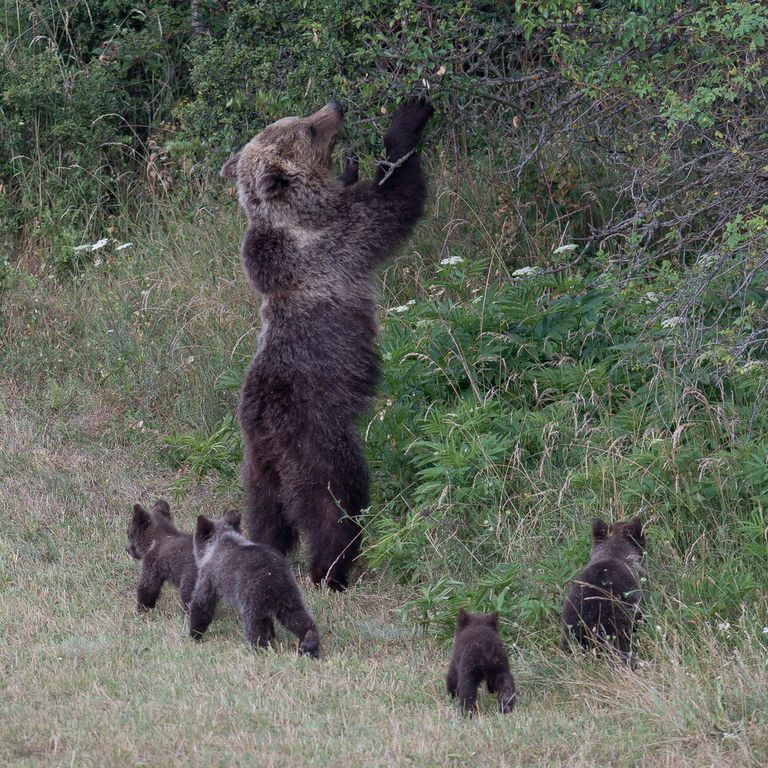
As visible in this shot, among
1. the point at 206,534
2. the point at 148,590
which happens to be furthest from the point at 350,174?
the point at 148,590

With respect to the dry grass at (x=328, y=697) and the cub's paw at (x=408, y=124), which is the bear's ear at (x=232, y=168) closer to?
the cub's paw at (x=408, y=124)

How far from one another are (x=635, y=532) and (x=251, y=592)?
1.91 meters

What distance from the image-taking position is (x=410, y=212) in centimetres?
759

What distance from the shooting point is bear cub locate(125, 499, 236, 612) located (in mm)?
6594

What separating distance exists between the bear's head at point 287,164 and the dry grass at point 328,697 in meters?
2.46

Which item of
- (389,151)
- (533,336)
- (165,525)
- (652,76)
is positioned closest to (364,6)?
(389,151)

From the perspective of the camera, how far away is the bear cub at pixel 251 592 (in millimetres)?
5844

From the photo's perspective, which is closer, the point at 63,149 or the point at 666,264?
the point at 666,264

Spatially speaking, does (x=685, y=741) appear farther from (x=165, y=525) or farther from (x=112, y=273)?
(x=112, y=273)

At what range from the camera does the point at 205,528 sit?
6.41 meters

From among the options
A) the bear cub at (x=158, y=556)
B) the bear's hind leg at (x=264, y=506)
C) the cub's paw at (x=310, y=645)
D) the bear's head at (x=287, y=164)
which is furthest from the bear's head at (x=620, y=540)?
the bear's head at (x=287, y=164)

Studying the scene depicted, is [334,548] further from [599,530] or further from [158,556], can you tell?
[599,530]

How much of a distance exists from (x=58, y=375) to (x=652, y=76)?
226 inches

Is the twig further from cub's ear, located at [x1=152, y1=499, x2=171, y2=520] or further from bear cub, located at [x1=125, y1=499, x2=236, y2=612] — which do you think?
bear cub, located at [x1=125, y1=499, x2=236, y2=612]
